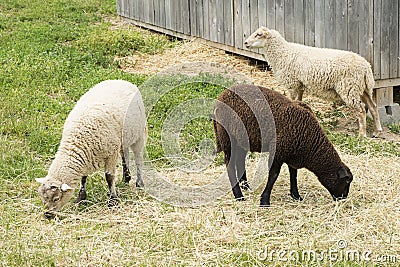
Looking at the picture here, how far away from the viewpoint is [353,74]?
28.9 ft

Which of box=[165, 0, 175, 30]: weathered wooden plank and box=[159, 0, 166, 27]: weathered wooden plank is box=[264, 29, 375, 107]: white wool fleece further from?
box=[159, 0, 166, 27]: weathered wooden plank

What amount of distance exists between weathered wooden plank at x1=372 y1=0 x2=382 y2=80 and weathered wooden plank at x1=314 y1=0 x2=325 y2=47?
0.94m

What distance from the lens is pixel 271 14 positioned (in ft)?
37.0

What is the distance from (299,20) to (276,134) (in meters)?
4.94

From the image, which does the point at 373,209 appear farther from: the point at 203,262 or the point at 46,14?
→ the point at 46,14

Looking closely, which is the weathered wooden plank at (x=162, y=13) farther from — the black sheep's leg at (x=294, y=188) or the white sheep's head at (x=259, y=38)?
the black sheep's leg at (x=294, y=188)

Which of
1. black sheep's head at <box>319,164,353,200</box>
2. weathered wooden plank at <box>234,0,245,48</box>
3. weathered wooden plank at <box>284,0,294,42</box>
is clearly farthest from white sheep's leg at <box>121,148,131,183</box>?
weathered wooden plank at <box>234,0,245,48</box>

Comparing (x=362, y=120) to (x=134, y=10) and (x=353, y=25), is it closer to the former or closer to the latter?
(x=353, y=25)

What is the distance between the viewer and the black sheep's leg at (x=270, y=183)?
Result: 20.1ft

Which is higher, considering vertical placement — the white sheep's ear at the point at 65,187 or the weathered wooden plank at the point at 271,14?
the weathered wooden plank at the point at 271,14

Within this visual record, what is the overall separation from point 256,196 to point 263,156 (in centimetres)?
91

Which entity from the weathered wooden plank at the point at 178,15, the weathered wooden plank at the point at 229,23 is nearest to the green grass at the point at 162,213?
the weathered wooden plank at the point at 229,23

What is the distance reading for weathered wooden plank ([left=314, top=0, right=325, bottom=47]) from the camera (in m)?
9.94

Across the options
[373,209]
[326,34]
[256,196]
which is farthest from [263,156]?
[326,34]
